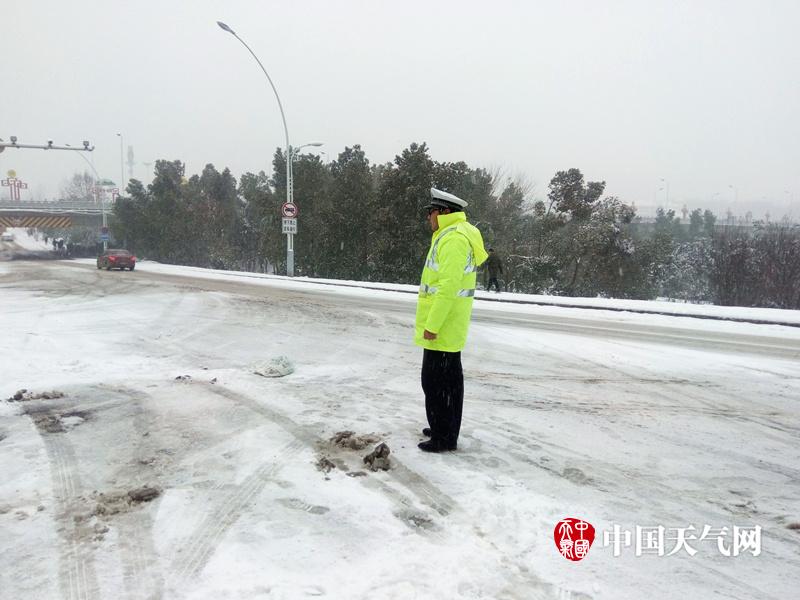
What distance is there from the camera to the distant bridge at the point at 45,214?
173 ft

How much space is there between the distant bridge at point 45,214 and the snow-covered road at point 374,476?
5643 centimetres

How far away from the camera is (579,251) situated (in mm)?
29750

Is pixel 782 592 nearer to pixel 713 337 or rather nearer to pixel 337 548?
pixel 337 548

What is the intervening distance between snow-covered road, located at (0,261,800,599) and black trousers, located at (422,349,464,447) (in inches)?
7.7

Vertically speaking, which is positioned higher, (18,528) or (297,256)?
(297,256)

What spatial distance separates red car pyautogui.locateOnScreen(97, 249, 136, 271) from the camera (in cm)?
2902

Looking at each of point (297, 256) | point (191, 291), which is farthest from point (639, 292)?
point (191, 291)

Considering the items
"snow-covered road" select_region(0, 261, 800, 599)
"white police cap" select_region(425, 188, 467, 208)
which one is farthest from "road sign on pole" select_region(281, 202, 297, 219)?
"white police cap" select_region(425, 188, 467, 208)

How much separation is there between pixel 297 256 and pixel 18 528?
3203cm

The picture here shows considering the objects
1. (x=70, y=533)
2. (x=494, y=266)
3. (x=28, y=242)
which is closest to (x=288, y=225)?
(x=494, y=266)

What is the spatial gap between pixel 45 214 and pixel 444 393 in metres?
63.5

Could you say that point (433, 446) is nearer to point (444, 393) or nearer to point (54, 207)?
point (444, 393)

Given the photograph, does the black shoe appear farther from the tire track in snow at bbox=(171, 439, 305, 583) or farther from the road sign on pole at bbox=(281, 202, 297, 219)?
the road sign on pole at bbox=(281, 202, 297, 219)

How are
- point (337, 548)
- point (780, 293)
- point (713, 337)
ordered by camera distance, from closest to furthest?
point (337, 548), point (713, 337), point (780, 293)
